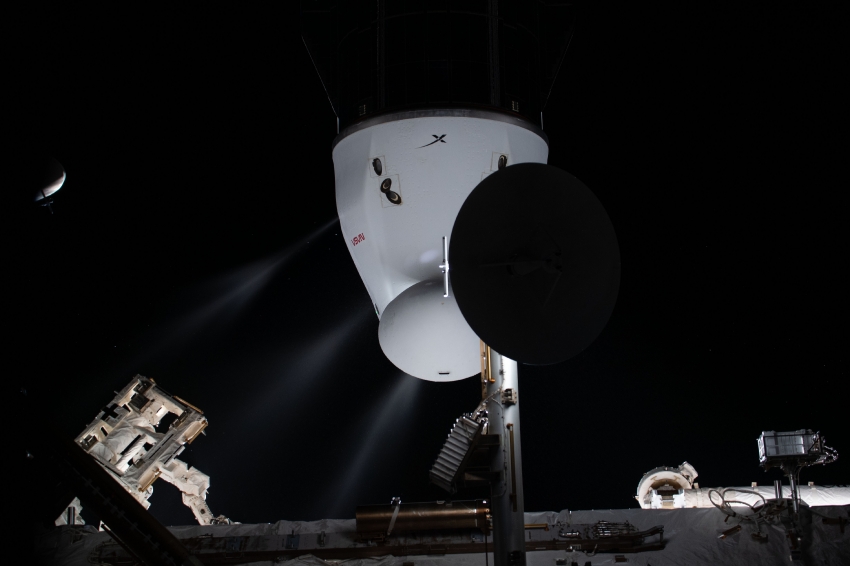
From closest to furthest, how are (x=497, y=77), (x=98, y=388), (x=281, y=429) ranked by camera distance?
(x=497, y=77) → (x=98, y=388) → (x=281, y=429)

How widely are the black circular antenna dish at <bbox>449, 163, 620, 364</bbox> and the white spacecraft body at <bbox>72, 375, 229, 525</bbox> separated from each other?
577 cm

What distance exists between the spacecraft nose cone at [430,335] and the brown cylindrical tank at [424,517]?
150 cm

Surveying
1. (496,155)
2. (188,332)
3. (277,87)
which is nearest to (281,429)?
(188,332)

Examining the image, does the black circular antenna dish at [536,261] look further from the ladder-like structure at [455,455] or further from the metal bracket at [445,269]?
the metal bracket at [445,269]

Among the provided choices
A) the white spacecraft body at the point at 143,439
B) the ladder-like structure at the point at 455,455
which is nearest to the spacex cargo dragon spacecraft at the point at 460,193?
the ladder-like structure at the point at 455,455

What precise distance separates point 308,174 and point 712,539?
8431 millimetres

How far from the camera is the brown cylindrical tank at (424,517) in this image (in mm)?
8930

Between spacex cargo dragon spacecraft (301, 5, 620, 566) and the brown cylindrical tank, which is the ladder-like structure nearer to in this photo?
spacex cargo dragon spacecraft (301, 5, 620, 566)

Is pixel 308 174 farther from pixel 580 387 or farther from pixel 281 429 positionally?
pixel 580 387

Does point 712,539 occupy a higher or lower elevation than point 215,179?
lower

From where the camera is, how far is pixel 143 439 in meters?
11.2

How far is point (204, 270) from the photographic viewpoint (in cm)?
1340

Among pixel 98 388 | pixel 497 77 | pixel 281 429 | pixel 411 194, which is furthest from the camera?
pixel 281 429

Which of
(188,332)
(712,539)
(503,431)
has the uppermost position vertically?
(188,332)
